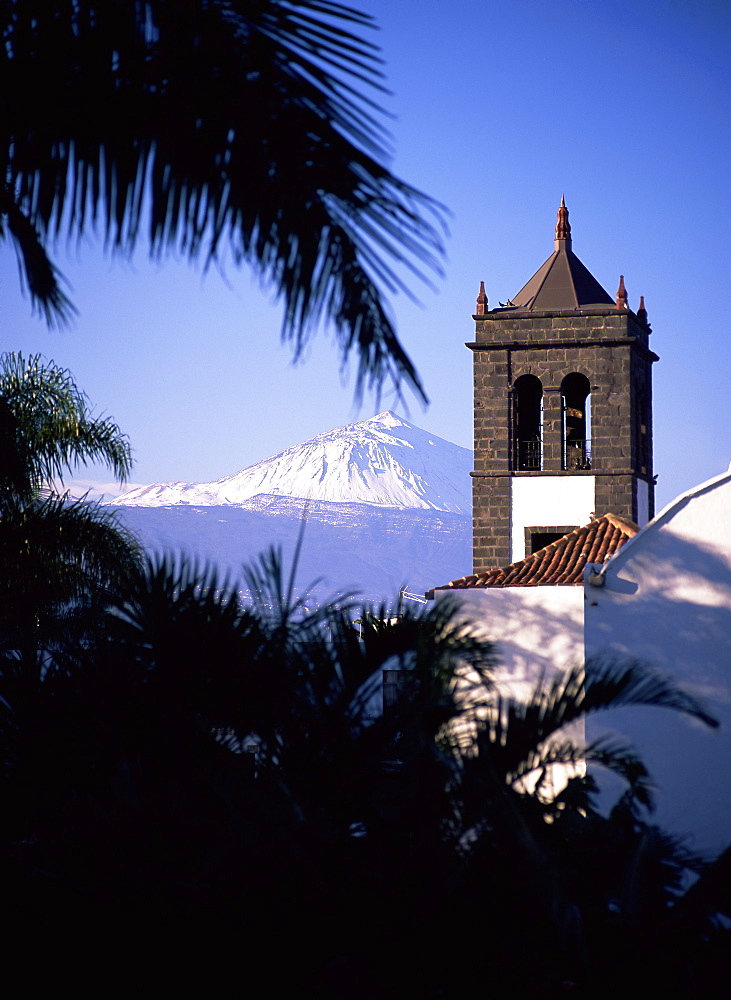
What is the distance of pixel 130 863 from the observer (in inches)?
209

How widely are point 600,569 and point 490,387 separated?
1227cm

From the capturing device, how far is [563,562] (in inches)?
666

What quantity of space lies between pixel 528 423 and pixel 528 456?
901 mm

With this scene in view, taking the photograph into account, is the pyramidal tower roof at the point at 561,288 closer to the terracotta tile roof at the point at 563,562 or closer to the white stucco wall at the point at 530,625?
the terracotta tile roof at the point at 563,562

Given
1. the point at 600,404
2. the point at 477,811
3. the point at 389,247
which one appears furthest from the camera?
the point at 600,404

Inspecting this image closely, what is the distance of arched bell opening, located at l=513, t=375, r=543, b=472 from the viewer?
26.2 m

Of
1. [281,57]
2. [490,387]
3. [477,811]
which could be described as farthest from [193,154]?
[490,387]

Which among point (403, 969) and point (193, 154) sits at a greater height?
point (193, 154)

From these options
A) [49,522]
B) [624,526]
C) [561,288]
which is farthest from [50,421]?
[561,288]

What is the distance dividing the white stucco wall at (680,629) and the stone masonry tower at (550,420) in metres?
10.8

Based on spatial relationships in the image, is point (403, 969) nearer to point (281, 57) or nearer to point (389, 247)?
point (389, 247)

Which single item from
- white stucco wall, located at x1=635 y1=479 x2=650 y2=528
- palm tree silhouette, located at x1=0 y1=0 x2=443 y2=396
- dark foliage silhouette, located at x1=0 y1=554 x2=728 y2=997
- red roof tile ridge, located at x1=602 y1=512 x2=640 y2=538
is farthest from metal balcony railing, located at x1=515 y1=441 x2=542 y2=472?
palm tree silhouette, located at x1=0 y1=0 x2=443 y2=396

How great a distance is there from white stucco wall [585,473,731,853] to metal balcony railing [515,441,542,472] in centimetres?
1165

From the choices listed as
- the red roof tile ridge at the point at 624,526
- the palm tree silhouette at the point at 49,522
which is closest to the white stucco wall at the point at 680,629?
the red roof tile ridge at the point at 624,526
